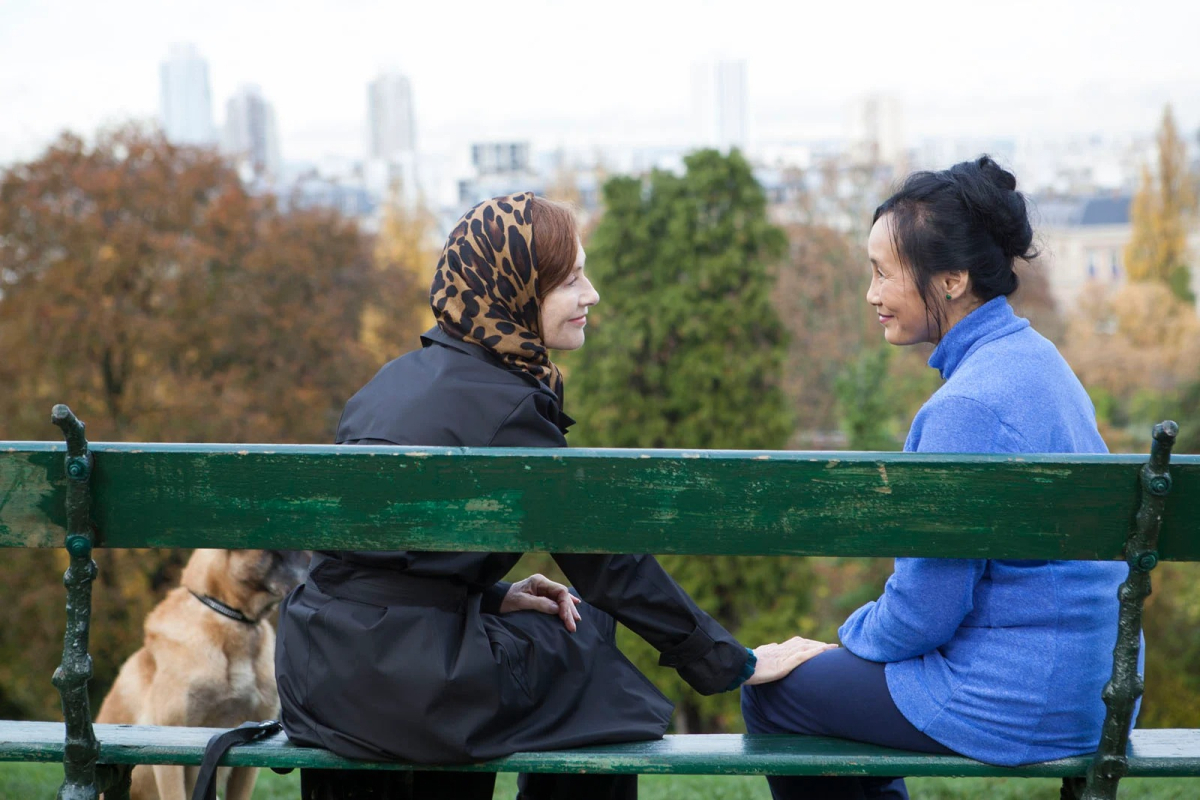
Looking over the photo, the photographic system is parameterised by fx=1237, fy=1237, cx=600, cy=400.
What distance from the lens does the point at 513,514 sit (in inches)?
84.6

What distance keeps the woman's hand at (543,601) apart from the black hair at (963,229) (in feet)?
3.23

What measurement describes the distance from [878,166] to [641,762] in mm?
40846

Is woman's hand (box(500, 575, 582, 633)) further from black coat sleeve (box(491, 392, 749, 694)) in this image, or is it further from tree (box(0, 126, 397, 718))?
tree (box(0, 126, 397, 718))

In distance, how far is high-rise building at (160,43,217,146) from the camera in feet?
259

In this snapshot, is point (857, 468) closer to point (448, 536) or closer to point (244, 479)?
point (448, 536)

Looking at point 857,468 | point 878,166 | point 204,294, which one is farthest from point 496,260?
point 878,166

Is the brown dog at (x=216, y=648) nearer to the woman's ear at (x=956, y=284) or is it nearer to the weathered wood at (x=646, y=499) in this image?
the weathered wood at (x=646, y=499)

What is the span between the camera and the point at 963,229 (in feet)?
8.52

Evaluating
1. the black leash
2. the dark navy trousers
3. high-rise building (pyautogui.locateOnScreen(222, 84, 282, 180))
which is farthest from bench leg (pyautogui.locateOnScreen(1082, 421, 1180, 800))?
high-rise building (pyautogui.locateOnScreen(222, 84, 282, 180))

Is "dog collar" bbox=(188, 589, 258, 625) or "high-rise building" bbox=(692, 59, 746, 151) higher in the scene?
"high-rise building" bbox=(692, 59, 746, 151)

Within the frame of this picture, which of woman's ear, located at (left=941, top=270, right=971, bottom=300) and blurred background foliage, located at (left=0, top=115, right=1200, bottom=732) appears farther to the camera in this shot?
blurred background foliage, located at (left=0, top=115, right=1200, bottom=732)

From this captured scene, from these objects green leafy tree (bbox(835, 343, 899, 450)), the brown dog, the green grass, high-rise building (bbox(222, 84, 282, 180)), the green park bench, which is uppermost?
high-rise building (bbox(222, 84, 282, 180))

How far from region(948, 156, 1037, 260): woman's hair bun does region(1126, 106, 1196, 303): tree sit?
55441 mm

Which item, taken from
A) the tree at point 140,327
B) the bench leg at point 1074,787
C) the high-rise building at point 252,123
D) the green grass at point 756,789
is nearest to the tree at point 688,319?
the tree at point 140,327
